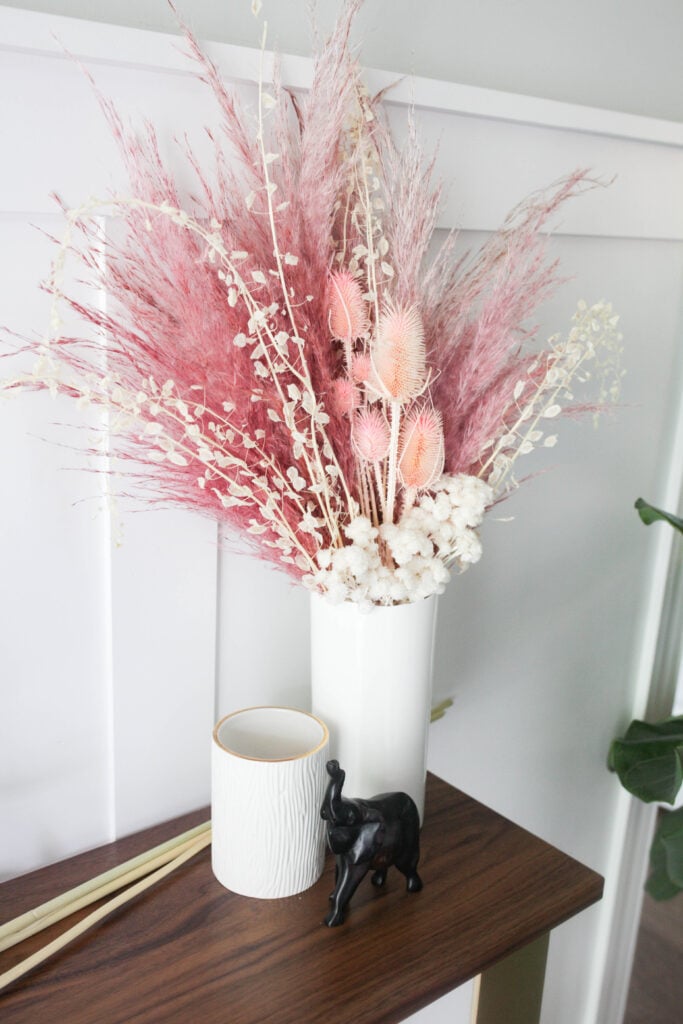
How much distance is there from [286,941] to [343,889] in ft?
0.21

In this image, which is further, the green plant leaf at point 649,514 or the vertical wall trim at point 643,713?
the vertical wall trim at point 643,713

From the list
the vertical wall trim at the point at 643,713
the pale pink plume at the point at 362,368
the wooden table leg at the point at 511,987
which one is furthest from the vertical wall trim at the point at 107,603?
the vertical wall trim at the point at 643,713

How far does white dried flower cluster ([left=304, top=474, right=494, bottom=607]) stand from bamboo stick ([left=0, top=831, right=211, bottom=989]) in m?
0.29

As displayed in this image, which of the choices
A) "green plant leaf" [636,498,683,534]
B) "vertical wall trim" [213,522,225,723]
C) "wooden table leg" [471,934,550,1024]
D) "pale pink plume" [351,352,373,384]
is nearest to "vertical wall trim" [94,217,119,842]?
"vertical wall trim" [213,522,225,723]

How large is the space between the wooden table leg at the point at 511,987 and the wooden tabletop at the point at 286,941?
46 millimetres

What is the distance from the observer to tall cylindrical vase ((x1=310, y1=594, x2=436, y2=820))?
32.4 inches

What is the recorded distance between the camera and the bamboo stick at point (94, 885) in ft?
2.45

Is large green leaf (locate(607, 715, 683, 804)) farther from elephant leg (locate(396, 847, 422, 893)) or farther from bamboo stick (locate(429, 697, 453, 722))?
elephant leg (locate(396, 847, 422, 893))

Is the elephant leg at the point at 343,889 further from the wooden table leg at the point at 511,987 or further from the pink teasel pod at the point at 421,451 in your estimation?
the pink teasel pod at the point at 421,451

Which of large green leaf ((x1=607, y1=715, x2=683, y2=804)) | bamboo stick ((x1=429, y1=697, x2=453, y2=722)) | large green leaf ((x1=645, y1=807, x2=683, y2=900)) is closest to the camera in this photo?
bamboo stick ((x1=429, y1=697, x2=453, y2=722))

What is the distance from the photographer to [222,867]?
2.68 feet

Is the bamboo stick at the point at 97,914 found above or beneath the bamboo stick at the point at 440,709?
beneath

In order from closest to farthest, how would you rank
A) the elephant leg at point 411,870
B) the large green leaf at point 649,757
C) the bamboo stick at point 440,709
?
the elephant leg at point 411,870
the bamboo stick at point 440,709
the large green leaf at point 649,757

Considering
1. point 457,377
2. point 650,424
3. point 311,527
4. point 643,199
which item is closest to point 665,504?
point 650,424
